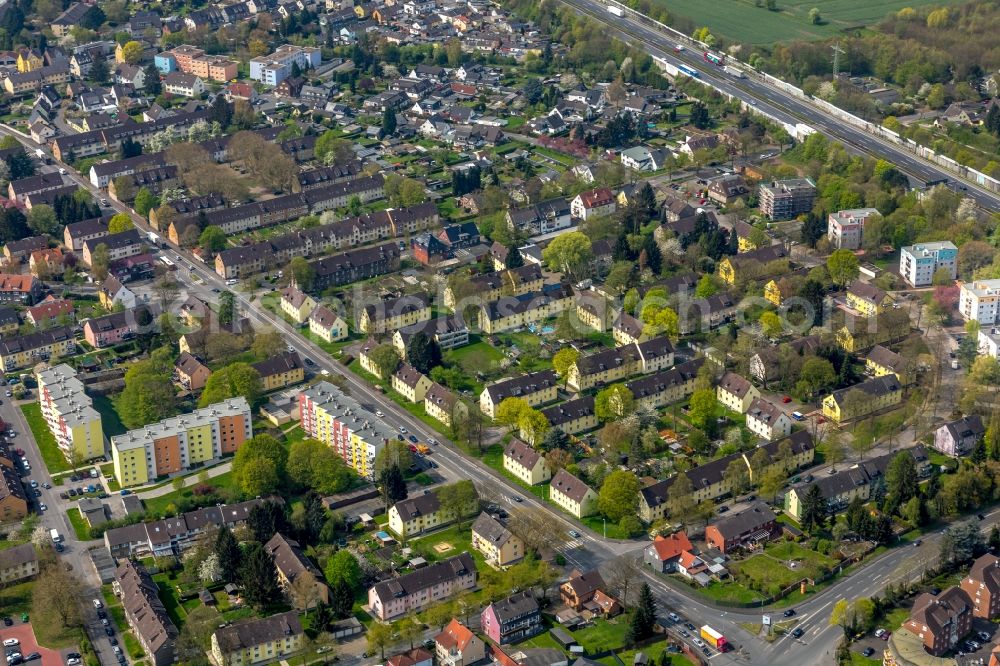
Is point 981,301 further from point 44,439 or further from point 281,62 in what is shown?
point 281,62

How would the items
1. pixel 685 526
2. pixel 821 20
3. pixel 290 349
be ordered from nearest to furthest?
pixel 685 526 < pixel 290 349 < pixel 821 20

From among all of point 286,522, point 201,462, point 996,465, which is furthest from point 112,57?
point 996,465

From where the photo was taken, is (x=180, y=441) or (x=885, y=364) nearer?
(x=180, y=441)

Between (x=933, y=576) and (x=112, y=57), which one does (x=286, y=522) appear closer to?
Answer: (x=933, y=576)

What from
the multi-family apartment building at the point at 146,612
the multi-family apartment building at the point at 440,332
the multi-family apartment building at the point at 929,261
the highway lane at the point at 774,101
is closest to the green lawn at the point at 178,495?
the multi-family apartment building at the point at 146,612

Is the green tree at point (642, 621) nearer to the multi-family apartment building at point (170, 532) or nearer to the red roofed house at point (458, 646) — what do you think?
the red roofed house at point (458, 646)

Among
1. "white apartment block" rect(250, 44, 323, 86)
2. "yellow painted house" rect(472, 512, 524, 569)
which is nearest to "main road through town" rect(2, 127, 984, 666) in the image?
"yellow painted house" rect(472, 512, 524, 569)

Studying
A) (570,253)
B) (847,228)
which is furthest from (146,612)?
(847,228)
